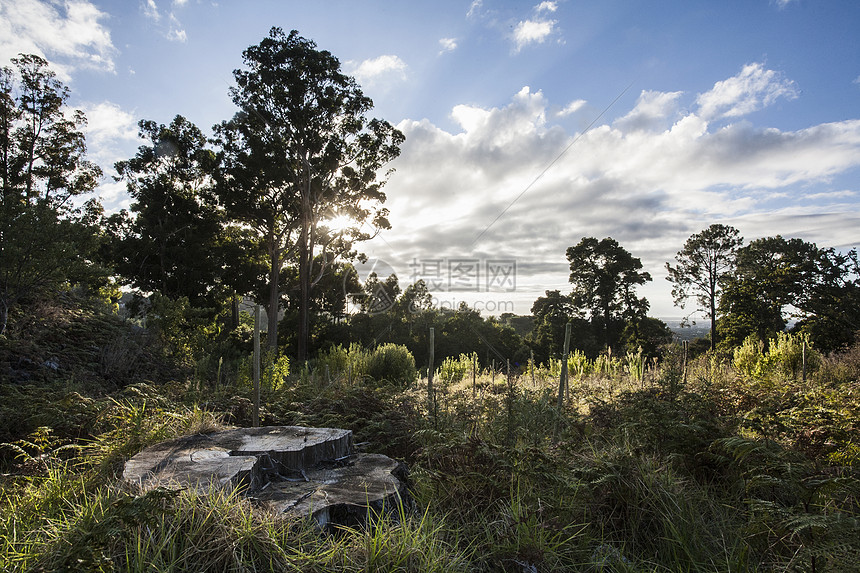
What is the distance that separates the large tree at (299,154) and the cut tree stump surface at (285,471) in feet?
48.1

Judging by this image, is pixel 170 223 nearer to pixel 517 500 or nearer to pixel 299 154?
pixel 299 154

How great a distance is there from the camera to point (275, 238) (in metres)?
19.3

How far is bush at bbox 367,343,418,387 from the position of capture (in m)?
12.5

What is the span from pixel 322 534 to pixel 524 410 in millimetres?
2520

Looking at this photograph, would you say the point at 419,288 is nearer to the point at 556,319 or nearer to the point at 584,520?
the point at 556,319

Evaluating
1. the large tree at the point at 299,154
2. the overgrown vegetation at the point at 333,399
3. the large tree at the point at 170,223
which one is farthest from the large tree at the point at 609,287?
the large tree at the point at 170,223

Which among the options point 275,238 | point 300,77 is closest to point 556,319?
point 275,238

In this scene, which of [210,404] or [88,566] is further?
[210,404]

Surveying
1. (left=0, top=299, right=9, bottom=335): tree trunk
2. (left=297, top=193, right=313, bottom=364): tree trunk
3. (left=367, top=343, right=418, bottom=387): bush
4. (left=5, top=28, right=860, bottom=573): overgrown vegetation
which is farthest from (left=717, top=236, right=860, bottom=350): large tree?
(left=0, top=299, right=9, bottom=335): tree trunk

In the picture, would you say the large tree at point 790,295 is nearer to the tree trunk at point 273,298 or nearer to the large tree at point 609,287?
the large tree at point 609,287

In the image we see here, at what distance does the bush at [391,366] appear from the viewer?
12523mm

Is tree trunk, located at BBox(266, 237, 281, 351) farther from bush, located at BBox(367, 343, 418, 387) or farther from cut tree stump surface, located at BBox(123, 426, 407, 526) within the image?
cut tree stump surface, located at BBox(123, 426, 407, 526)

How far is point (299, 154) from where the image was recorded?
18094mm

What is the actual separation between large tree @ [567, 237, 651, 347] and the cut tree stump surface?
2685 centimetres
